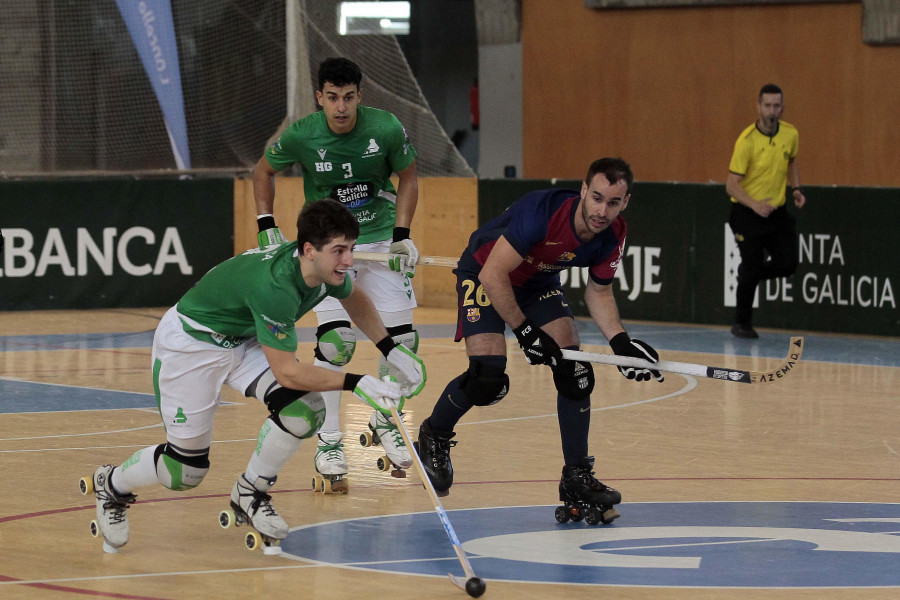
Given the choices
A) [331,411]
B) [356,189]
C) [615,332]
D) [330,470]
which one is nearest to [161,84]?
[356,189]

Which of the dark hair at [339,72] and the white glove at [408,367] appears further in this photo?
the dark hair at [339,72]

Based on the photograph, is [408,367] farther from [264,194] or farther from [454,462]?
[264,194]

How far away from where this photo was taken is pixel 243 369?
6504 mm

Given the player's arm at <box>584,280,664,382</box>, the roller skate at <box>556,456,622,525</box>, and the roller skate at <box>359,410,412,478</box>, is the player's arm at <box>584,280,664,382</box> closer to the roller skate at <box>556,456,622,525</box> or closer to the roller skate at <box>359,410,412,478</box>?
the roller skate at <box>556,456,622,525</box>

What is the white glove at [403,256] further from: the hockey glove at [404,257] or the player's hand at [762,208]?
the player's hand at [762,208]

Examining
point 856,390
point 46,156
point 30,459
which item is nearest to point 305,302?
point 30,459

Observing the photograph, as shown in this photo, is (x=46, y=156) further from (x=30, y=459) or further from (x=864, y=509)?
(x=864, y=509)

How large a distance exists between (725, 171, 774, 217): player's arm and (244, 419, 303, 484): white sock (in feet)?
25.6

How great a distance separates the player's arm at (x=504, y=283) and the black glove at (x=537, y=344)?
0.15 ft

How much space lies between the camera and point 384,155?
27.3 feet

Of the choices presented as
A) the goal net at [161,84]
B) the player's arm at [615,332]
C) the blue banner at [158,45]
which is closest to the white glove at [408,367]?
the player's arm at [615,332]

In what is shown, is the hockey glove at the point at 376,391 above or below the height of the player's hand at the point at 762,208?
below

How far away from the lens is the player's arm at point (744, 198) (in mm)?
A: 13234

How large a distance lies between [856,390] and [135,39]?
11.1 m
